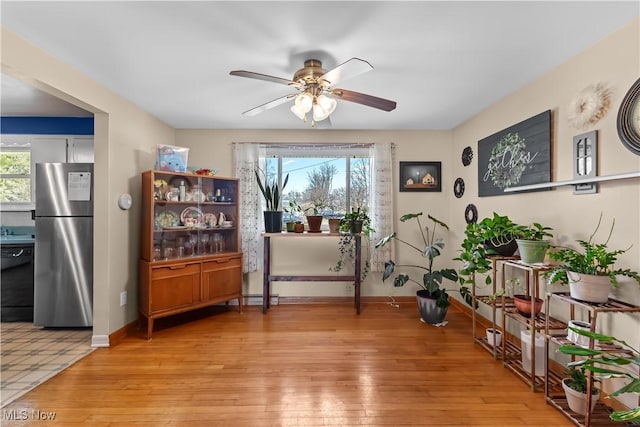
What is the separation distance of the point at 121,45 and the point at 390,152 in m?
3.05

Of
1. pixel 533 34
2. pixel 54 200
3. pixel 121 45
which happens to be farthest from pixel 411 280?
pixel 54 200

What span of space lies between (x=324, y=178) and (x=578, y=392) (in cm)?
318

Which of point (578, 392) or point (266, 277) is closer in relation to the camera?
point (578, 392)

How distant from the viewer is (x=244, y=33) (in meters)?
1.79

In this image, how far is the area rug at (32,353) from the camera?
2096 millimetres

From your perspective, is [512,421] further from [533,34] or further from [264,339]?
[533,34]

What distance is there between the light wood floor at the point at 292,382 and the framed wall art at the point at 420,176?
6.04ft

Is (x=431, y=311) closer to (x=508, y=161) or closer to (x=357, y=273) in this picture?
(x=357, y=273)

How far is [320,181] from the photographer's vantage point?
13.1 ft

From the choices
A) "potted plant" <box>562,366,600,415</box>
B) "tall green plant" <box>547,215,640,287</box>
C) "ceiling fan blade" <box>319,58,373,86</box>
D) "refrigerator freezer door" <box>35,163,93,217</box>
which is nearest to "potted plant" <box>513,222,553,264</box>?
"tall green plant" <box>547,215,640,287</box>

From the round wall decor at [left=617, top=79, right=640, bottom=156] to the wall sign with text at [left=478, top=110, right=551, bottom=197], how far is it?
0.55m

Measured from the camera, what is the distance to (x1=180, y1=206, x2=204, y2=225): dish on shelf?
3.36 meters

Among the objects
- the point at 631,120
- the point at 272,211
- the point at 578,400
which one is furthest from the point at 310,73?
the point at 578,400

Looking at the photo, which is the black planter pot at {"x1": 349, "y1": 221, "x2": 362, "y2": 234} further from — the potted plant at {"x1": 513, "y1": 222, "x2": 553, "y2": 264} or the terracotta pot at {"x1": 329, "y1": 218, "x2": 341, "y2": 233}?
the potted plant at {"x1": 513, "y1": 222, "x2": 553, "y2": 264}
